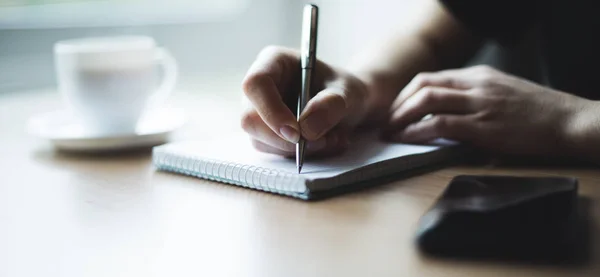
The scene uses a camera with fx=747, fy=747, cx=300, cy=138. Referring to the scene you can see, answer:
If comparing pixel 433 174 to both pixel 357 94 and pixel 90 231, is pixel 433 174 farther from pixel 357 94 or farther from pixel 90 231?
pixel 90 231

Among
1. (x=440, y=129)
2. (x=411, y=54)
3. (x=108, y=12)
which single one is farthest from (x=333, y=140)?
(x=108, y=12)

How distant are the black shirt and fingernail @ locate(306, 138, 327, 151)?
54 centimetres

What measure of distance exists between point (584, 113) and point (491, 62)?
0.57 metres

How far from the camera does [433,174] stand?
781 mm

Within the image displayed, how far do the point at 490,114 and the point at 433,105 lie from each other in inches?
2.6

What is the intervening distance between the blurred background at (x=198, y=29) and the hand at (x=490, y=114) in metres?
0.41

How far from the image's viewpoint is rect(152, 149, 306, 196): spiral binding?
692 millimetres

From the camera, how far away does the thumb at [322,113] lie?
731mm

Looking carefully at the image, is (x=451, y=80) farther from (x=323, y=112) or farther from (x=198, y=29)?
(x=198, y=29)

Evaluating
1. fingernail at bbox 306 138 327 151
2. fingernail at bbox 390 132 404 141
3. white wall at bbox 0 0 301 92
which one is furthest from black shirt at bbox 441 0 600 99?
white wall at bbox 0 0 301 92

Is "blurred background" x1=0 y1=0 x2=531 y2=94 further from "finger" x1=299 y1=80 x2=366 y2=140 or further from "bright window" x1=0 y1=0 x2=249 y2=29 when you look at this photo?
"finger" x1=299 y1=80 x2=366 y2=140

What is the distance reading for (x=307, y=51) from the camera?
780 millimetres

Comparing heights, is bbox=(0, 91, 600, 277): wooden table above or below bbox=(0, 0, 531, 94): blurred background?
below

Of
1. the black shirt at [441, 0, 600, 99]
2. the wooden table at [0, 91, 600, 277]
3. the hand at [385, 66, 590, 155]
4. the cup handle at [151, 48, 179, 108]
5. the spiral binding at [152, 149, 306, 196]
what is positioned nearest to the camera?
the wooden table at [0, 91, 600, 277]
